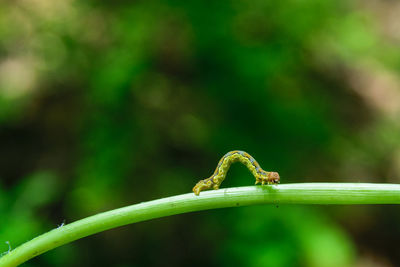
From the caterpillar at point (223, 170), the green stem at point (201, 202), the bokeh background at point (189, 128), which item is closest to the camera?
the green stem at point (201, 202)

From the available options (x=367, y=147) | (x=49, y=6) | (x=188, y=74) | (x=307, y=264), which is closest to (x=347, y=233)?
(x=367, y=147)

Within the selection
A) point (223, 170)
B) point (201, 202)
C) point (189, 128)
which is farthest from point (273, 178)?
point (189, 128)

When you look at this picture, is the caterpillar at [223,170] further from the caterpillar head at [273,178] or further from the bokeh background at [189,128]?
the bokeh background at [189,128]

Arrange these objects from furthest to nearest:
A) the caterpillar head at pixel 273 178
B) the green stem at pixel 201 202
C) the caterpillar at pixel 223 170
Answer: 1. the caterpillar at pixel 223 170
2. the caterpillar head at pixel 273 178
3. the green stem at pixel 201 202

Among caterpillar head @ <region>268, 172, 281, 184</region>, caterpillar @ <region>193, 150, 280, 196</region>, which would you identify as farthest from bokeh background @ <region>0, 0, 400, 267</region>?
caterpillar head @ <region>268, 172, 281, 184</region>

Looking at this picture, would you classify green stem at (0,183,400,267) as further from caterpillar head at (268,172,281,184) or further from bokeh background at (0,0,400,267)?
bokeh background at (0,0,400,267)

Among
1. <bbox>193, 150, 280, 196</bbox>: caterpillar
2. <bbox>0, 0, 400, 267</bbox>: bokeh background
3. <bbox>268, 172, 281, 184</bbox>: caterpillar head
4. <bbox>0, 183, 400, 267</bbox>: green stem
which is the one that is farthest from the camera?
<bbox>0, 0, 400, 267</bbox>: bokeh background

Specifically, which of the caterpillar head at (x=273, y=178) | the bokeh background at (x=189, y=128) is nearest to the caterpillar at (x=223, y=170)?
the caterpillar head at (x=273, y=178)
